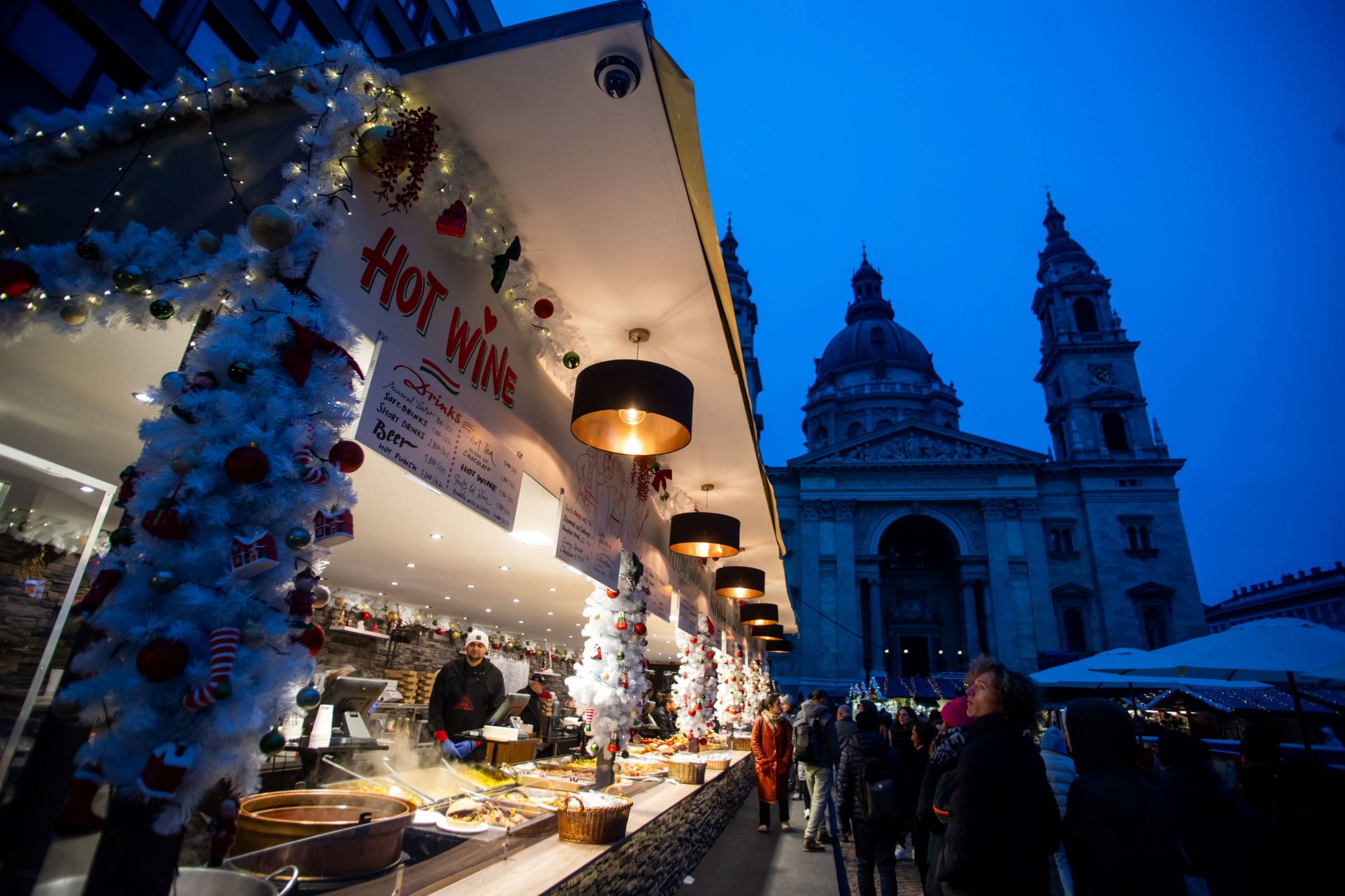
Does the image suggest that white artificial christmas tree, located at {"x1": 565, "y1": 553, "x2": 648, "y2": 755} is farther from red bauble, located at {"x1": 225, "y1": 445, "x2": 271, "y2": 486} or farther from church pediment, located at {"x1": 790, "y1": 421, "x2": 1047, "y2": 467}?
church pediment, located at {"x1": 790, "y1": 421, "x2": 1047, "y2": 467}

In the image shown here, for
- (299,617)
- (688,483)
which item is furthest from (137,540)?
(688,483)

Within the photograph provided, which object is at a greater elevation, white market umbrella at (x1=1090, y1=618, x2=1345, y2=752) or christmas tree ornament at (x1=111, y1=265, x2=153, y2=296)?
christmas tree ornament at (x1=111, y1=265, x2=153, y2=296)

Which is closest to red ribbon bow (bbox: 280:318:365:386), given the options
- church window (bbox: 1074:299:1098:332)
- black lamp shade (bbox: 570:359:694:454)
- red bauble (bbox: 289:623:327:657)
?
red bauble (bbox: 289:623:327:657)

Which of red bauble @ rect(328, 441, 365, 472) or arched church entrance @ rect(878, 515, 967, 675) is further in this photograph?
arched church entrance @ rect(878, 515, 967, 675)

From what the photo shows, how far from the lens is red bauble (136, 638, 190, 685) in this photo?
5.00ft

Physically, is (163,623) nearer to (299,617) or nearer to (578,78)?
(299,617)

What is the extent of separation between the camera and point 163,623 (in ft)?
5.26

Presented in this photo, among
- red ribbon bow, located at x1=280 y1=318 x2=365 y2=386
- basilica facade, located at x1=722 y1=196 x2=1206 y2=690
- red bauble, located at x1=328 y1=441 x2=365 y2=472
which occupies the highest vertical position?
basilica facade, located at x1=722 y1=196 x2=1206 y2=690

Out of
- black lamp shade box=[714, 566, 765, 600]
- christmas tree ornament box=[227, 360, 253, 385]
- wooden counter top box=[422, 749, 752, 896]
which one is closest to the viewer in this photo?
christmas tree ornament box=[227, 360, 253, 385]

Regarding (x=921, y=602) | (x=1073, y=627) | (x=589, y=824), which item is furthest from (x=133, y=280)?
(x=921, y=602)

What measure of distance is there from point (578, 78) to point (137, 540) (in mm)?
2099

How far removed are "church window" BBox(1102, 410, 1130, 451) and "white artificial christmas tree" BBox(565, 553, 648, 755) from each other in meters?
36.6

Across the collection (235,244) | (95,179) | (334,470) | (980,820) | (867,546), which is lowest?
(980,820)

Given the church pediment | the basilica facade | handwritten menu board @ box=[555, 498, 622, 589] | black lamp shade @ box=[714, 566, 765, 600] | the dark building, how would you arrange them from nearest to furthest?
handwritten menu board @ box=[555, 498, 622, 589], black lamp shade @ box=[714, 566, 765, 600], the dark building, the basilica facade, the church pediment
